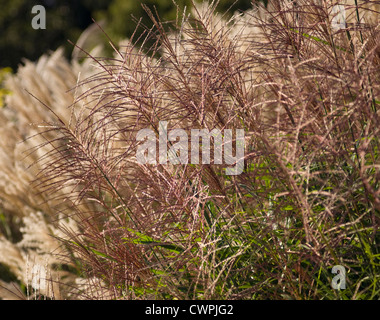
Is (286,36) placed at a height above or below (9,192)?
above

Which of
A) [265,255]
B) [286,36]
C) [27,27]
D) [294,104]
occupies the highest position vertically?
[27,27]

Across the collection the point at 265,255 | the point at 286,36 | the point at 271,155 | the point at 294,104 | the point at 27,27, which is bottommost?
the point at 265,255

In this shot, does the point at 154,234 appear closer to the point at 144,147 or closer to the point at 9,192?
the point at 144,147

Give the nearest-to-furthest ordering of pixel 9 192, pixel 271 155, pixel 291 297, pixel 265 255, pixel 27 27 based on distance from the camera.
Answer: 1. pixel 271 155
2. pixel 291 297
3. pixel 265 255
4. pixel 9 192
5. pixel 27 27

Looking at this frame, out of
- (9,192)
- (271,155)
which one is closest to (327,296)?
(271,155)

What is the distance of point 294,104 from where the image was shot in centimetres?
197

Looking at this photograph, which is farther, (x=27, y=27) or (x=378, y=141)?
(x=27, y=27)

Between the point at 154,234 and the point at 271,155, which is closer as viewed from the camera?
the point at 271,155

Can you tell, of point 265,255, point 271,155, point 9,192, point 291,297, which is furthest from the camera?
point 9,192
